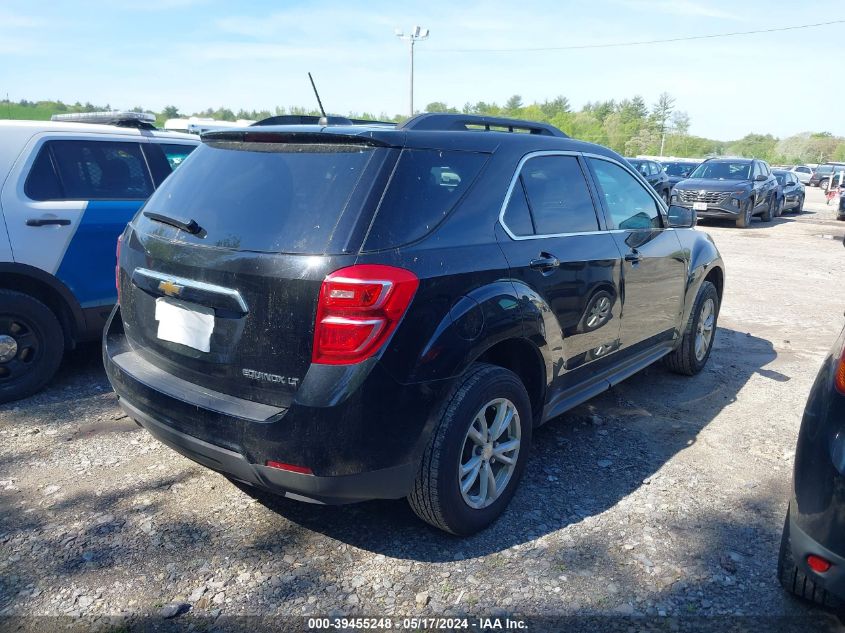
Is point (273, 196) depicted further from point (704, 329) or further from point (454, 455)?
point (704, 329)

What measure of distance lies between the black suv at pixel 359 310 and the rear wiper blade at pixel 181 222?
0.01 meters

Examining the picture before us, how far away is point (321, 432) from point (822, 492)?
5.62ft

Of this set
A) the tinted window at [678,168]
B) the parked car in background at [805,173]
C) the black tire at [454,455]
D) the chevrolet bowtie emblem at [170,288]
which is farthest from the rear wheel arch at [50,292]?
the parked car in background at [805,173]

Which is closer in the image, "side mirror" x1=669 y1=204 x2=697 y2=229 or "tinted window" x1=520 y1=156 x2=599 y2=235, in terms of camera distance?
"tinted window" x1=520 y1=156 x2=599 y2=235

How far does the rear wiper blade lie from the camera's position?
2.75 metres

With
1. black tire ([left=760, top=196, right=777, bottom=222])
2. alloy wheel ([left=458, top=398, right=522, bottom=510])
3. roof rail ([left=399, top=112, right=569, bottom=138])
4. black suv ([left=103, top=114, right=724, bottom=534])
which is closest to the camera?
black suv ([left=103, top=114, right=724, bottom=534])

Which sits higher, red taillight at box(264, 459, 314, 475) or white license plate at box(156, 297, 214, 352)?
white license plate at box(156, 297, 214, 352)

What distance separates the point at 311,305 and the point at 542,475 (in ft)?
5.98

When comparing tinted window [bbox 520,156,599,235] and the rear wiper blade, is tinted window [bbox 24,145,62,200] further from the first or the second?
tinted window [bbox 520,156,599,235]

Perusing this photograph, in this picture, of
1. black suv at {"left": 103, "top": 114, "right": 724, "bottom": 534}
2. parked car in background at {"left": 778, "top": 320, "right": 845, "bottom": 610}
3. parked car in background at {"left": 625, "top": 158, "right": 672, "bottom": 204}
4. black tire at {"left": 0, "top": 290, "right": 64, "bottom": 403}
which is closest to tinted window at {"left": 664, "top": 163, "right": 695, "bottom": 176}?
parked car in background at {"left": 625, "top": 158, "right": 672, "bottom": 204}

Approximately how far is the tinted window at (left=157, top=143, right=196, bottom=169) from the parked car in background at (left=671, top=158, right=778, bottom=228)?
12.8 metres

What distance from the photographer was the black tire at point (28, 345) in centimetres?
420

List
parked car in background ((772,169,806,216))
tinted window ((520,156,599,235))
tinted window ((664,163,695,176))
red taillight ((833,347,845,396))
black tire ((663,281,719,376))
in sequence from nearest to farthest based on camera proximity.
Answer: red taillight ((833,347,845,396)) < tinted window ((520,156,599,235)) < black tire ((663,281,719,376)) < parked car in background ((772,169,806,216)) < tinted window ((664,163,695,176))

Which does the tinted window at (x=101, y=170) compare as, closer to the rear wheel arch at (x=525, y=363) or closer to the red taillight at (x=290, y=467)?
the red taillight at (x=290, y=467)
